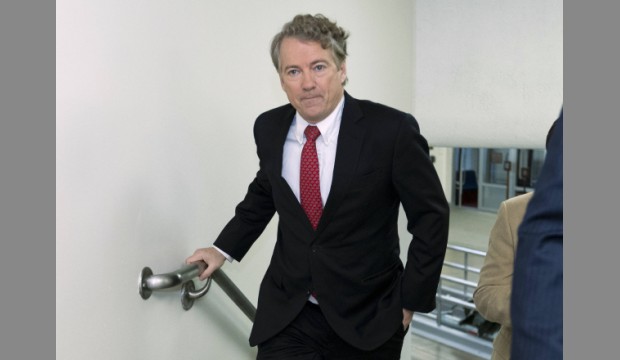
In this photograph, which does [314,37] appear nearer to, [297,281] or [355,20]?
[297,281]

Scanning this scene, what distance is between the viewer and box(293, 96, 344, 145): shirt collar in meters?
2.10

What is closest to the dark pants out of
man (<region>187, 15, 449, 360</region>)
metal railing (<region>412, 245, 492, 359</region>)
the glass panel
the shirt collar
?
man (<region>187, 15, 449, 360</region>)

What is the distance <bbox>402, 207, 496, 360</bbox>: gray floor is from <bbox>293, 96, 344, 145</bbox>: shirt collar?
2.69 meters

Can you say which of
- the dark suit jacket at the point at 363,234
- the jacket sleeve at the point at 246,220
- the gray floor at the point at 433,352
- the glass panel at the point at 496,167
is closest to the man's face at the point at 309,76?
the dark suit jacket at the point at 363,234

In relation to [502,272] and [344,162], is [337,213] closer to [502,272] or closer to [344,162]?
[344,162]

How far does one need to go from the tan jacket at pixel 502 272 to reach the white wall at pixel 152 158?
42.8 inches

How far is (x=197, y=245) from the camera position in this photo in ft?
8.04

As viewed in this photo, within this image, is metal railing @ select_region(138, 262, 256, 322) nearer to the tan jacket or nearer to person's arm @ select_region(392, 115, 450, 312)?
person's arm @ select_region(392, 115, 450, 312)

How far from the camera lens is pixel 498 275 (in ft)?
6.41

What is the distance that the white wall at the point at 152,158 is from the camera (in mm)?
1696

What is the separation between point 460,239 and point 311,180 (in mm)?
8515

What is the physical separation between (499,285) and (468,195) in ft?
35.3

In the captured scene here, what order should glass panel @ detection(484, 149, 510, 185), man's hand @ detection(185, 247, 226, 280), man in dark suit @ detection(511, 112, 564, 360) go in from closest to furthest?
man in dark suit @ detection(511, 112, 564, 360) < man's hand @ detection(185, 247, 226, 280) < glass panel @ detection(484, 149, 510, 185)

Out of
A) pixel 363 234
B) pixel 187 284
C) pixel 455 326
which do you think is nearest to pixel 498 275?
pixel 363 234
